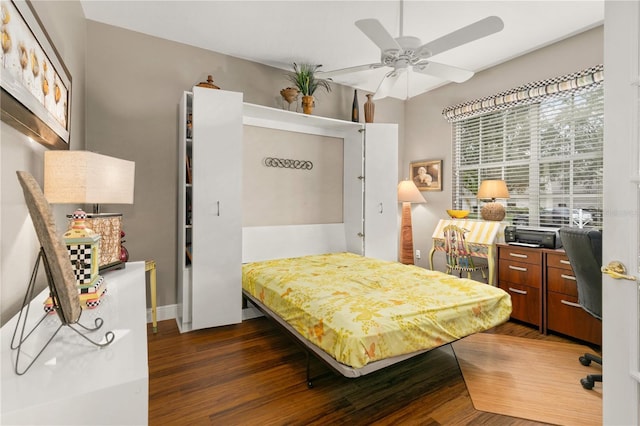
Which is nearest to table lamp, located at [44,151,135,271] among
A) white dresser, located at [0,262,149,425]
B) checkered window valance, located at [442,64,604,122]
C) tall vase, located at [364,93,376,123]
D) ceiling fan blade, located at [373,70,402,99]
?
white dresser, located at [0,262,149,425]

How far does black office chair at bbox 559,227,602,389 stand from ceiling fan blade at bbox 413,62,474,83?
1.42 m

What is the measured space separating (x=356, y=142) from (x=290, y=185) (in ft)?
3.42

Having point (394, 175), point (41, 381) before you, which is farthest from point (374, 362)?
point (394, 175)

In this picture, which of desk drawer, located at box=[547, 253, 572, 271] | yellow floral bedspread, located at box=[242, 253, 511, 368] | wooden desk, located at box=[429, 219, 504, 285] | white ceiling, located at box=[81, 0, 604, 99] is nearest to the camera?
yellow floral bedspread, located at box=[242, 253, 511, 368]

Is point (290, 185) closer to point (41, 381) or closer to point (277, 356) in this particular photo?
point (277, 356)

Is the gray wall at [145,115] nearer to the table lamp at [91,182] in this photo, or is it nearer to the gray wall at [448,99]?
the table lamp at [91,182]

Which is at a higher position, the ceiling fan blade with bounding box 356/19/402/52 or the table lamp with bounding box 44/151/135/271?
the ceiling fan blade with bounding box 356/19/402/52

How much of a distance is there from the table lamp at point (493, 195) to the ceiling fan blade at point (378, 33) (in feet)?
7.09

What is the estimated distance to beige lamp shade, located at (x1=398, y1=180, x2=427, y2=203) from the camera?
4586 mm

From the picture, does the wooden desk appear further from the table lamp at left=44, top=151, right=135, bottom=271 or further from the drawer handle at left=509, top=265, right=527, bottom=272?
the table lamp at left=44, top=151, right=135, bottom=271

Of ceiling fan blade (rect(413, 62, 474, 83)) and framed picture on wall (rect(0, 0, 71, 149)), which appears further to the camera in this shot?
ceiling fan blade (rect(413, 62, 474, 83))

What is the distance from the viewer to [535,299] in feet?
10.1

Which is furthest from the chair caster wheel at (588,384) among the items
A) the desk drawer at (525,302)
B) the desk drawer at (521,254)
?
the desk drawer at (521,254)

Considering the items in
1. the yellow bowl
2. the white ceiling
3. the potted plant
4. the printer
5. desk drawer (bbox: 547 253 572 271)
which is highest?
the white ceiling
